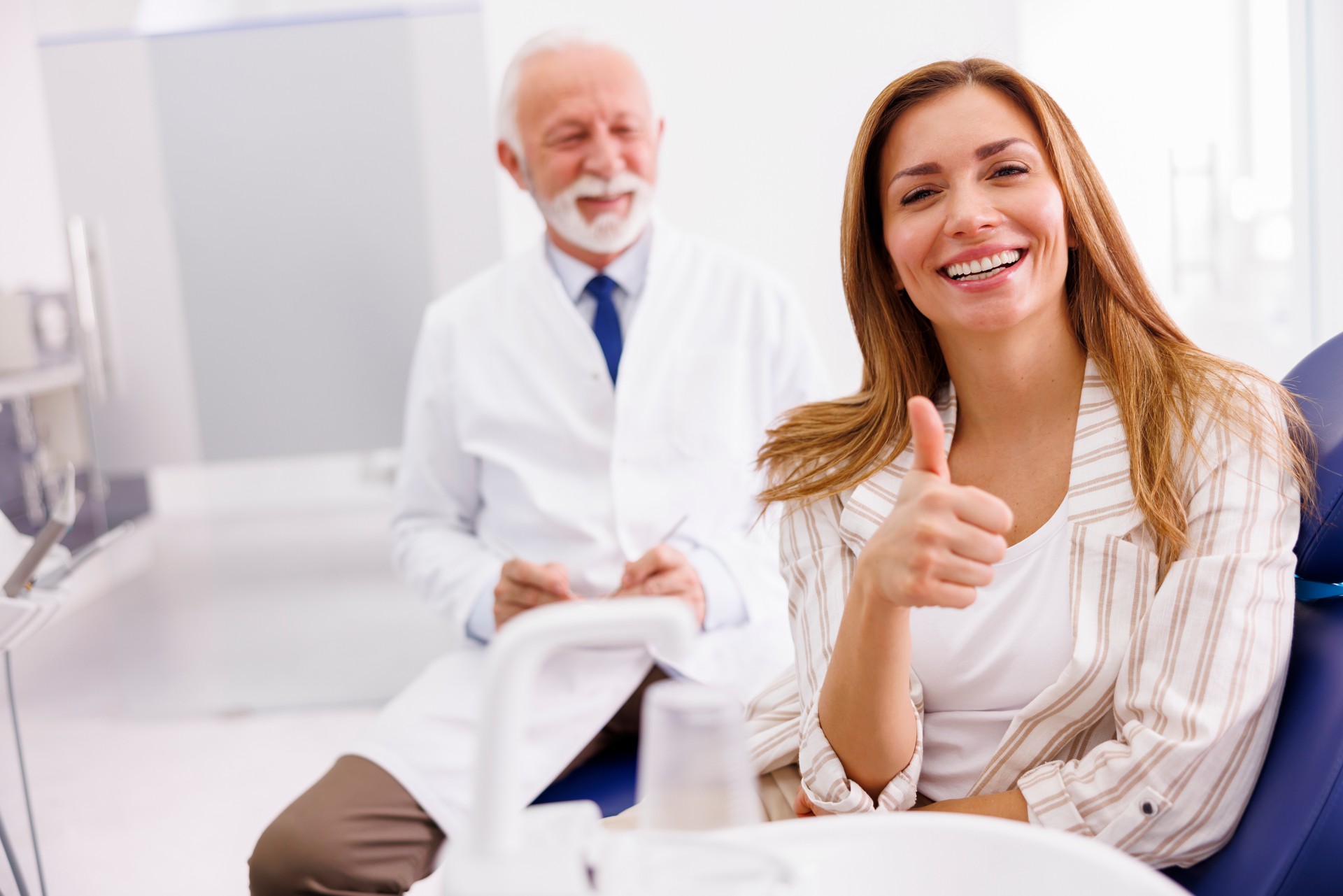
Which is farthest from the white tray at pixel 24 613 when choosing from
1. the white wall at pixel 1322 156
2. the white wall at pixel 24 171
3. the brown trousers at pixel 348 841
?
the white wall at pixel 24 171

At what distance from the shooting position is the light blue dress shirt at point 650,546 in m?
1.74

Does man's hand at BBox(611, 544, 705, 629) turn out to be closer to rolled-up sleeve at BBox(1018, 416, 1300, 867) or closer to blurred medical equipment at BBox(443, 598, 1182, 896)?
rolled-up sleeve at BBox(1018, 416, 1300, 867)

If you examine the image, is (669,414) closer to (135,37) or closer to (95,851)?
(95,851)

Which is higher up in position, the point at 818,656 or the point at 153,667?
Result: the point at 818,656

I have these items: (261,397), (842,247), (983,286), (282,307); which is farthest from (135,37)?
(983,286)

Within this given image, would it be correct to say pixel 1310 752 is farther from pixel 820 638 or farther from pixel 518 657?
pixel 518 657

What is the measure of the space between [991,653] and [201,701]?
8.76 feet

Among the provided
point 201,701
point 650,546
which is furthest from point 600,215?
point 201,701

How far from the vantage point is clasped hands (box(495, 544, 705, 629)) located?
1.60 meters

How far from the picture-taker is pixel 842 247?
1330 mm

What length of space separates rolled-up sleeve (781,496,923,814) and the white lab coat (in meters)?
0.50

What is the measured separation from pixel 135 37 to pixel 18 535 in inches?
68.1

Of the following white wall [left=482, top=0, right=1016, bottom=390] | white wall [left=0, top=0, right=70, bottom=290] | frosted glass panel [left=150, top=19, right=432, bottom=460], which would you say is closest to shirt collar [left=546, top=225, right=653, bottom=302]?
white wall [left=482, top=0, right=1016, bottom=390]

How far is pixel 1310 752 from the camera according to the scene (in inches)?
37.6
